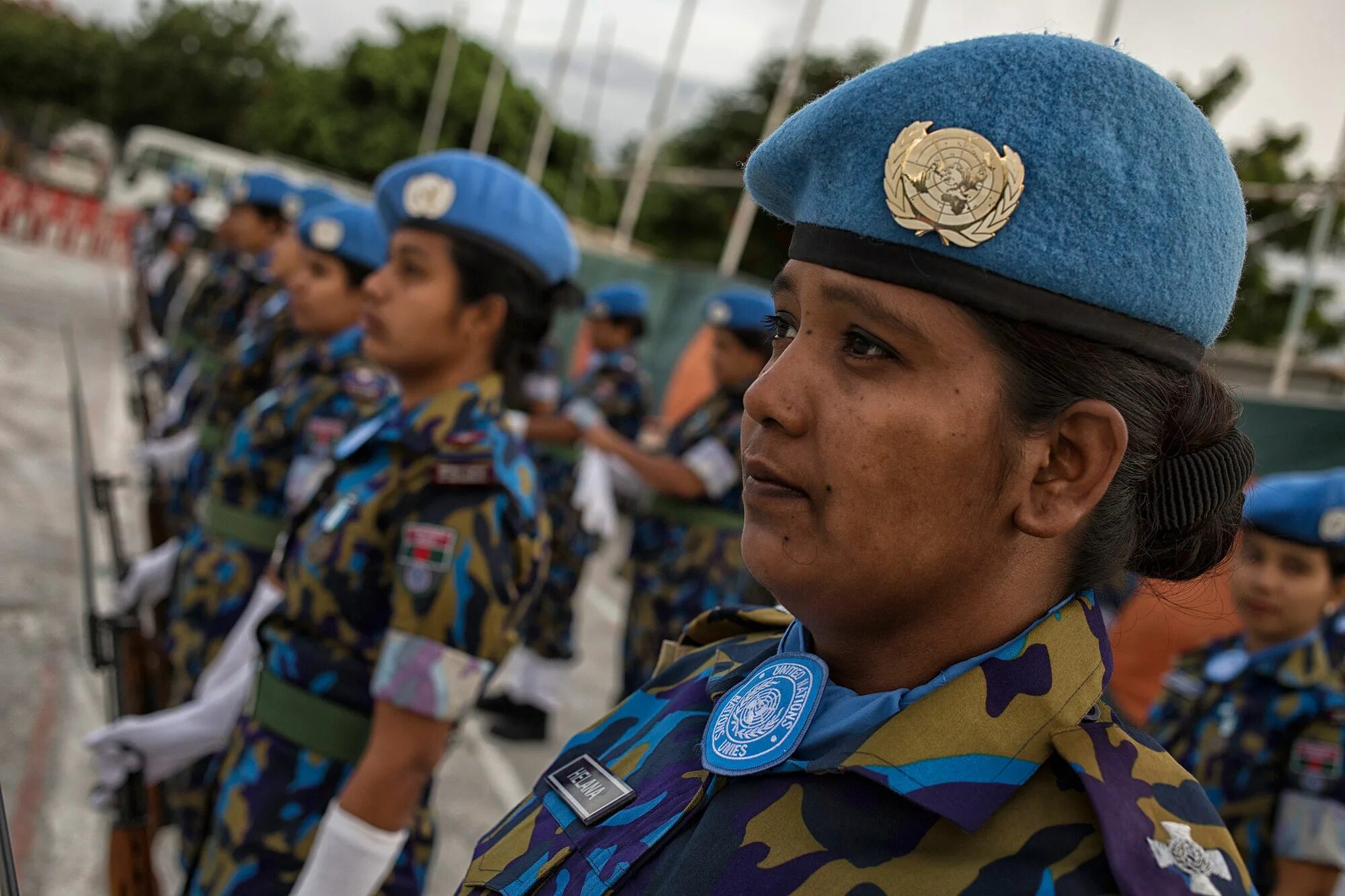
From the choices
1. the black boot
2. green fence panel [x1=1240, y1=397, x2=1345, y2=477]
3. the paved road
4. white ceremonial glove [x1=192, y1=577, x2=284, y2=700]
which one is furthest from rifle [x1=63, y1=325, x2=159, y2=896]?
green fence panel [x1=1240, y1=397, x2=1345, y2=477]

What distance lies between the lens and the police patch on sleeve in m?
1.99

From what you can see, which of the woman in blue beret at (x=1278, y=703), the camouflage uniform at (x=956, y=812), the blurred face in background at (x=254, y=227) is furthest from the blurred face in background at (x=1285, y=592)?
the blurred face in background at (x=254, y=227)

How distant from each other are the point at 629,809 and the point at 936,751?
1.11 feet

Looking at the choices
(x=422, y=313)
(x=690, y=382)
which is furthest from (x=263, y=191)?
(x=422, y=313)

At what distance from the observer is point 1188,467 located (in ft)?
3.73

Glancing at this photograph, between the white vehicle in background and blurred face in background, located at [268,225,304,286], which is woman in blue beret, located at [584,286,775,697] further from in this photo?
the white vehicle in background

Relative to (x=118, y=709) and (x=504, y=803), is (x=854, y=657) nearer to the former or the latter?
(x=118, y=709)

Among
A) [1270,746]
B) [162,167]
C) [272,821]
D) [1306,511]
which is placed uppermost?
[1306,511]

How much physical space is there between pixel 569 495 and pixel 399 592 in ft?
13.6

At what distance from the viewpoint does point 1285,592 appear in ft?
9.86

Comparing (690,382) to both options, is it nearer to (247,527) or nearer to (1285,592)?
(247,527)

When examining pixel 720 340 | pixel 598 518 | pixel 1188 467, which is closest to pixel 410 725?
pixel 1188 467

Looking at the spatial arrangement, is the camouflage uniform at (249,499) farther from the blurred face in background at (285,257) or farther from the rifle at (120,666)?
the blurred face in background at (285,257)

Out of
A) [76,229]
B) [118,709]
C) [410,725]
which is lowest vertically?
[76,229]
